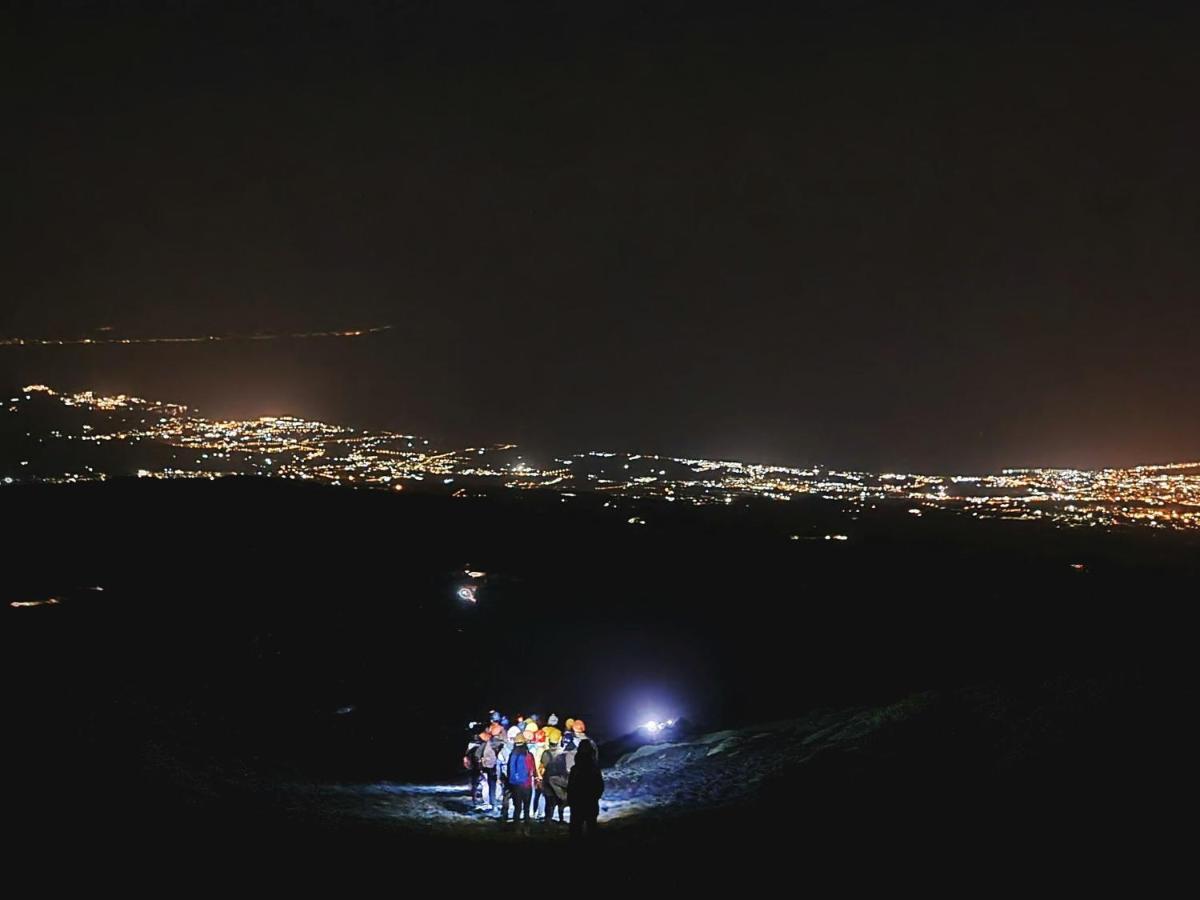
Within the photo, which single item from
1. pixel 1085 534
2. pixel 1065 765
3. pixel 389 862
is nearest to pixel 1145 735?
pixel 1065 765

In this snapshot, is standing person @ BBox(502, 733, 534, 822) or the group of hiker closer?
the group of hiker

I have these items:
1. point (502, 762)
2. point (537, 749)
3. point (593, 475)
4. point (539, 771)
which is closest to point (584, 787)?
point (537, 749)

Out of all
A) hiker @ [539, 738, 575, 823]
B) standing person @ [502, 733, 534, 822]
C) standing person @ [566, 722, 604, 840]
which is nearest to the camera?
standing person @ [566, 722, 604, 840]

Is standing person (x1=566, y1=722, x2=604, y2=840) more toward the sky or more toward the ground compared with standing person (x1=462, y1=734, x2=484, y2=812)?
more toward the sky

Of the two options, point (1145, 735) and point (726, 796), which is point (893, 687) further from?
point (1145, 735)

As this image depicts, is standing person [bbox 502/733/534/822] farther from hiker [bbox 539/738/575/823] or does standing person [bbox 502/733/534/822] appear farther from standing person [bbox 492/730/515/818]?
Answer: standing person [bbox 492/730/515/818]

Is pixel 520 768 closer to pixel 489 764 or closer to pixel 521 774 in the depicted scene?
A: pixel 521 774

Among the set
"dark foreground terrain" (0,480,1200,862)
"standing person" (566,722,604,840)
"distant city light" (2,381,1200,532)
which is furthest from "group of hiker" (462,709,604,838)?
"distant city light" (2,381,1200,532)
